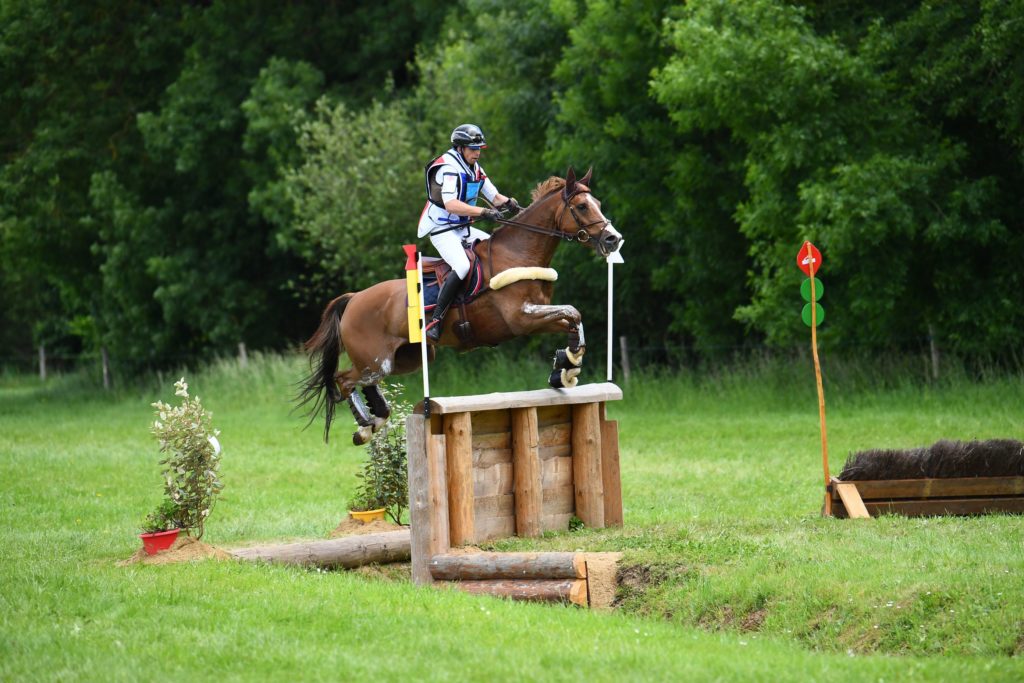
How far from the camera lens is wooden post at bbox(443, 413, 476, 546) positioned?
1009 cm

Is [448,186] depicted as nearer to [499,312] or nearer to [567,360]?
[499,312]

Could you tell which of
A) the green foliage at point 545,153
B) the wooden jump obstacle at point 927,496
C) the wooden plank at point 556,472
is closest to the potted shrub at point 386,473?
the wooden plank at point 556,472

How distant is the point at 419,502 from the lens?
981cm

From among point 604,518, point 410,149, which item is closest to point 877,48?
point 410,149

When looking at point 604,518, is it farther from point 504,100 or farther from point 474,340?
point 504,100

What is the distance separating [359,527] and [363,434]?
1379mm

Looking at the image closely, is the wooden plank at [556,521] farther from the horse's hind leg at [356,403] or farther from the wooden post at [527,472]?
the horse's hind leg at [356,403]

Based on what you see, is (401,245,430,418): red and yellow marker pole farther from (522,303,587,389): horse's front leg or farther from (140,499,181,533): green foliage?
(140,499,181,533): green foliage

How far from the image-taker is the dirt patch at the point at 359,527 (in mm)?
11452

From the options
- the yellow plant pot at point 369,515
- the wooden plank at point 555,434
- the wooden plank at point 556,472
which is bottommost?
the yellow plant pot at point 369,515

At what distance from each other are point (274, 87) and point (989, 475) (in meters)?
23.8

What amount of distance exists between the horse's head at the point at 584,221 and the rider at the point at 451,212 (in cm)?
53

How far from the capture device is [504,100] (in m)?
26.7

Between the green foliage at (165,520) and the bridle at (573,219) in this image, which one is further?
the green foliage at (165,520)
